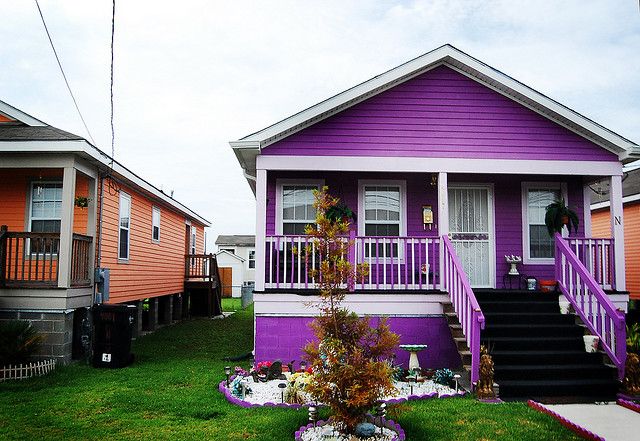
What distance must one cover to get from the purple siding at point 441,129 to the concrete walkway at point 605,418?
16.0 ft

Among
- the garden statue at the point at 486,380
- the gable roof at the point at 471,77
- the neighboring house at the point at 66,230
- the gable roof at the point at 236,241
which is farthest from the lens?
the gable roof at the point at 236,241

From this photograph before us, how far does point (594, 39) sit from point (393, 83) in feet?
22.6

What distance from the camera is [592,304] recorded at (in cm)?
912

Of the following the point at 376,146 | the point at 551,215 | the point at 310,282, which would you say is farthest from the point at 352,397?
the point at 551,215

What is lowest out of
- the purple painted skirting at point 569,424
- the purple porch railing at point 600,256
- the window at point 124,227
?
the purple painted skirting at point 569,424

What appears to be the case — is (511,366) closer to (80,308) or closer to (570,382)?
(570,382)

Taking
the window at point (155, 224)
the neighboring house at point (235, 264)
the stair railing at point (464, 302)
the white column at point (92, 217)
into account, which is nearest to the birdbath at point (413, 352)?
the stair railing at point (464, 302)

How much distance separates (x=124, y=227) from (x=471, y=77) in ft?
29.0

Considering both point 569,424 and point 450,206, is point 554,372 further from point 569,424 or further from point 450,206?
point 450,206

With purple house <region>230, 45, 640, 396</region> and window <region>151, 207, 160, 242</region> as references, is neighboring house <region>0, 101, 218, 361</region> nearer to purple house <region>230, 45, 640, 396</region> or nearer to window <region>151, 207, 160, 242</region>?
window <region>151, 207, 160, 242</region>

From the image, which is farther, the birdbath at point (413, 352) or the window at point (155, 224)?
the window at point (155, 224)

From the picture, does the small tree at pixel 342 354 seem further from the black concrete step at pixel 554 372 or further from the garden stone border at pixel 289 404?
the black concrete step at pixel 554 372

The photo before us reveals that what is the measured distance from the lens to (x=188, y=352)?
11734 mm

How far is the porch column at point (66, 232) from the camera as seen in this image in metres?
9.68
